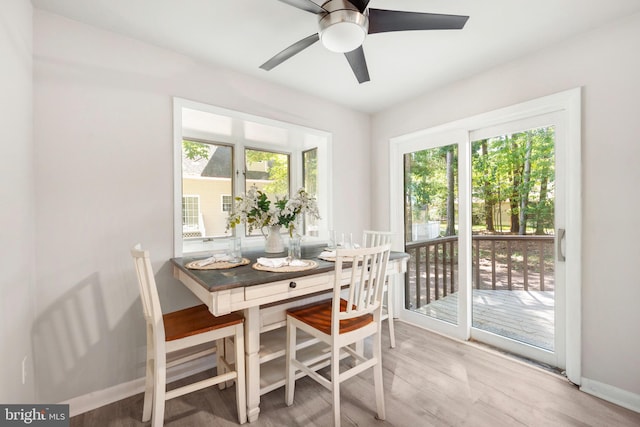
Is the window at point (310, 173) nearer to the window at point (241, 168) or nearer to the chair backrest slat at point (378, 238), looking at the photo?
the window at point (241, 168)

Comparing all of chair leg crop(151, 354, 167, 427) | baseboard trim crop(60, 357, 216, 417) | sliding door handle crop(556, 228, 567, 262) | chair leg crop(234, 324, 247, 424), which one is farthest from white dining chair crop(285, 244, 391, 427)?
sliding door handle crop(556, 228, 567, 262)

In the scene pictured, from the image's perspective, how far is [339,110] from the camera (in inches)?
126

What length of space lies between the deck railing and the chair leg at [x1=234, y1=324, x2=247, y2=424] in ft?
7.01

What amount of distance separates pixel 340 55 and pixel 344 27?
865 millimetres

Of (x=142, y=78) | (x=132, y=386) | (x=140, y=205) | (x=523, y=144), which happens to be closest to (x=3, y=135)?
(x=140, y=205)

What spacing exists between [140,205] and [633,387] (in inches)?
138

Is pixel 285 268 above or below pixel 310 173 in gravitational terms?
below

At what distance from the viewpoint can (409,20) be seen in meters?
1.42

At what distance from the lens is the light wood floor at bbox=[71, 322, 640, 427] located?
5.33 ft

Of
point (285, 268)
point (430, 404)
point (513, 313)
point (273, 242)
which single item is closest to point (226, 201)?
point (273, 242)

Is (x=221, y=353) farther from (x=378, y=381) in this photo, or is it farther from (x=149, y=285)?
(x=378, y=381)

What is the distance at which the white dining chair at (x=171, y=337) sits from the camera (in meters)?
1.39

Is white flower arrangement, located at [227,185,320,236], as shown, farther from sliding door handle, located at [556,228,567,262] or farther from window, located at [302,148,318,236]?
sliding door handle, located at [556,228,567,262]

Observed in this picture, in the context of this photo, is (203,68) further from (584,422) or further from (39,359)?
(584,422)
